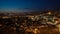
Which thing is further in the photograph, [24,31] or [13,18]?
[13,18]

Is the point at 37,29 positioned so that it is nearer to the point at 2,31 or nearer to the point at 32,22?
the point at 32,22

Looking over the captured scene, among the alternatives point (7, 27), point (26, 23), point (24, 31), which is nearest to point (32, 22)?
point (26, 23)

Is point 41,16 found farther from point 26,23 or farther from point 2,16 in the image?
point 2,16

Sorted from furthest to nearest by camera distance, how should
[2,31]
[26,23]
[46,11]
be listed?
[46,11]
[26,23]
[2,31]

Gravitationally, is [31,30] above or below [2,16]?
below

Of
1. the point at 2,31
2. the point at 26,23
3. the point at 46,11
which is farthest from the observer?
the point at 46,11

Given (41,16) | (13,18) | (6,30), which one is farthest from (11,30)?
(41,16)
